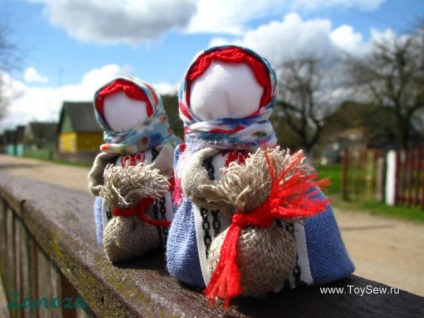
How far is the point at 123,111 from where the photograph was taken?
1.52 metres

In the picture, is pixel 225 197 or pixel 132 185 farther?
pixel 132 185

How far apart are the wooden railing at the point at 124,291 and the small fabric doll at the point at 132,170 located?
0.33 ft

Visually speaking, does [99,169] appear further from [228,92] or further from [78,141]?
[78,141]

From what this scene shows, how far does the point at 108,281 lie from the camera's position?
124cm

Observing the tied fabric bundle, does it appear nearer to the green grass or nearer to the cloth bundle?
the cloth bundle

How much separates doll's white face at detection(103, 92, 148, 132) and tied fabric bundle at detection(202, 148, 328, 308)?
687mm

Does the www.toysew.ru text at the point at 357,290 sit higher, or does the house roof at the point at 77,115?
the house roof at the point at 77,115

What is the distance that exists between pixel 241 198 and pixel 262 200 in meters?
0.04

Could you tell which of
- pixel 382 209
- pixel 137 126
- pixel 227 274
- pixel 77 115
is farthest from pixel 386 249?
pixel 77 115

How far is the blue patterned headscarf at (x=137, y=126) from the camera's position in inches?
58.6

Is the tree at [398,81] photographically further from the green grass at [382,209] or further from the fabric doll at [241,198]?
the fabric doll at [241,198]

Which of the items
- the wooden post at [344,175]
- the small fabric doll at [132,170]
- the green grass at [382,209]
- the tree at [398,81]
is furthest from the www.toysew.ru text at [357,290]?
the tree at [398,81]

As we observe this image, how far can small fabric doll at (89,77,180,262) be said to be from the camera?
1286mm

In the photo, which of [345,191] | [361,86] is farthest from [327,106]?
[345,191]
